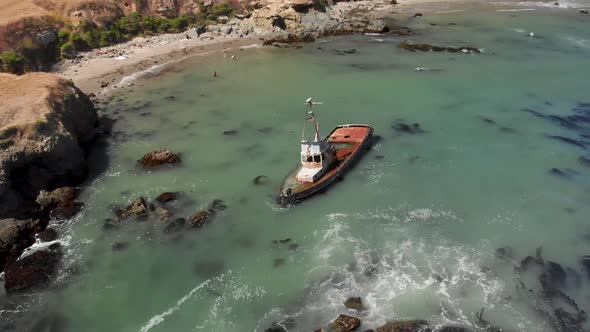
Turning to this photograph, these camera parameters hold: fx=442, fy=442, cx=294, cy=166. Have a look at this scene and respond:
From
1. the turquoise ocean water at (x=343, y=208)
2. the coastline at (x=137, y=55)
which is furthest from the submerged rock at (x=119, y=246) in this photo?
the coastline at (x=137, y=55)

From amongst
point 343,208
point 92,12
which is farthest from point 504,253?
point 92,12

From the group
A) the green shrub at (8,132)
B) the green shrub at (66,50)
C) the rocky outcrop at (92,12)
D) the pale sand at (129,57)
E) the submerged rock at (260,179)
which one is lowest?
the submerged rock at (260,179)

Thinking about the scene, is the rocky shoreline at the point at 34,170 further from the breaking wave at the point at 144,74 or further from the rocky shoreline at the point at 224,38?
the rocky shoreline at the point at 224,38

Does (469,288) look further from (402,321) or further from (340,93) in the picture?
(340,93)

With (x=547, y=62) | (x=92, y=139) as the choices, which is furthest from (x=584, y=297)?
(x=547, y=62)

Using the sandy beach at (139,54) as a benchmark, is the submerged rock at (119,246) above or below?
below

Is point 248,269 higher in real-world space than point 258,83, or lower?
lower

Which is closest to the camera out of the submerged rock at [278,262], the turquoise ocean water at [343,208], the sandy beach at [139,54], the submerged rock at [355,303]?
the submerged rock at [355,303]
